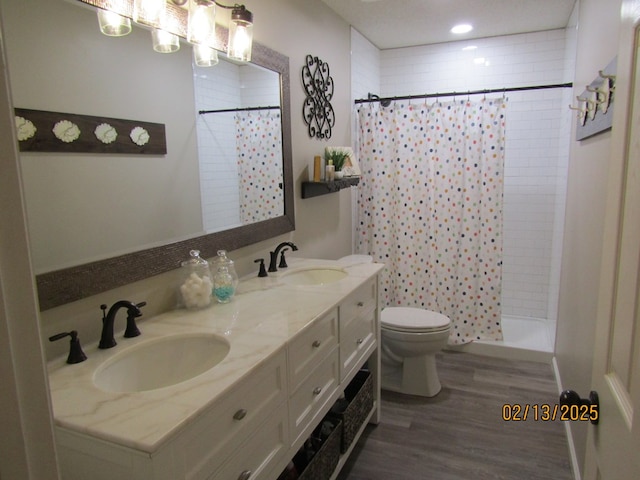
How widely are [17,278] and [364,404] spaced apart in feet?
7.13

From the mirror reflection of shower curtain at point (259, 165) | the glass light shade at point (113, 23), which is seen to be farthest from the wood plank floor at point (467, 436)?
the glass light shade at point (113, 23)

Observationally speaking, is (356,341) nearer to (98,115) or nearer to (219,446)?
(219,446)

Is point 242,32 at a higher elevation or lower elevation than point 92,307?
higher

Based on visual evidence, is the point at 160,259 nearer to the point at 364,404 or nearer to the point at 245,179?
the point at 245,179

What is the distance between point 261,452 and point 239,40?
162cm

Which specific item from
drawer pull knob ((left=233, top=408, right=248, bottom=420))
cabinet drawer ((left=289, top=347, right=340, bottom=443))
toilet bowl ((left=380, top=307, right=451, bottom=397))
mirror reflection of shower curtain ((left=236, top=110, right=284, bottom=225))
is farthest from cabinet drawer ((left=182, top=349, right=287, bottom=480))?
toilet bowl ((left=380, top=307, right=451, bottom=397))

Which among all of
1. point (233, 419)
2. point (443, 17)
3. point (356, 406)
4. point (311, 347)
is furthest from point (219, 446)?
point (443, 17)

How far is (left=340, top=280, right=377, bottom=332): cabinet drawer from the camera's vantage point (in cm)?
191

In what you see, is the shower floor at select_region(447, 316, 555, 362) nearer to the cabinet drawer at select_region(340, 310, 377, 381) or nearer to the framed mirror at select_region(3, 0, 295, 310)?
the cabinet drawer at select_region(340, 310, 377, 381)

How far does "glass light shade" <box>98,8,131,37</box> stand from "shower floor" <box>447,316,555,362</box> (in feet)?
10.3

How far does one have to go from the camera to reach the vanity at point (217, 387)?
94cm

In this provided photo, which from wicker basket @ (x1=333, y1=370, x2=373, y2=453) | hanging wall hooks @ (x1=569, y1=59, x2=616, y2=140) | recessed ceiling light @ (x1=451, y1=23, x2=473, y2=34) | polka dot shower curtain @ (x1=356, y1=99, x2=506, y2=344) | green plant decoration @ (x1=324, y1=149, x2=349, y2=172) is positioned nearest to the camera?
hanging wall hooks @ (x1=569, y1=59, x2=616, y2=140)

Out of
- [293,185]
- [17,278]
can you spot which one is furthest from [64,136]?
[293,185]

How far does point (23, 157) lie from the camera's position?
1.17 meters
